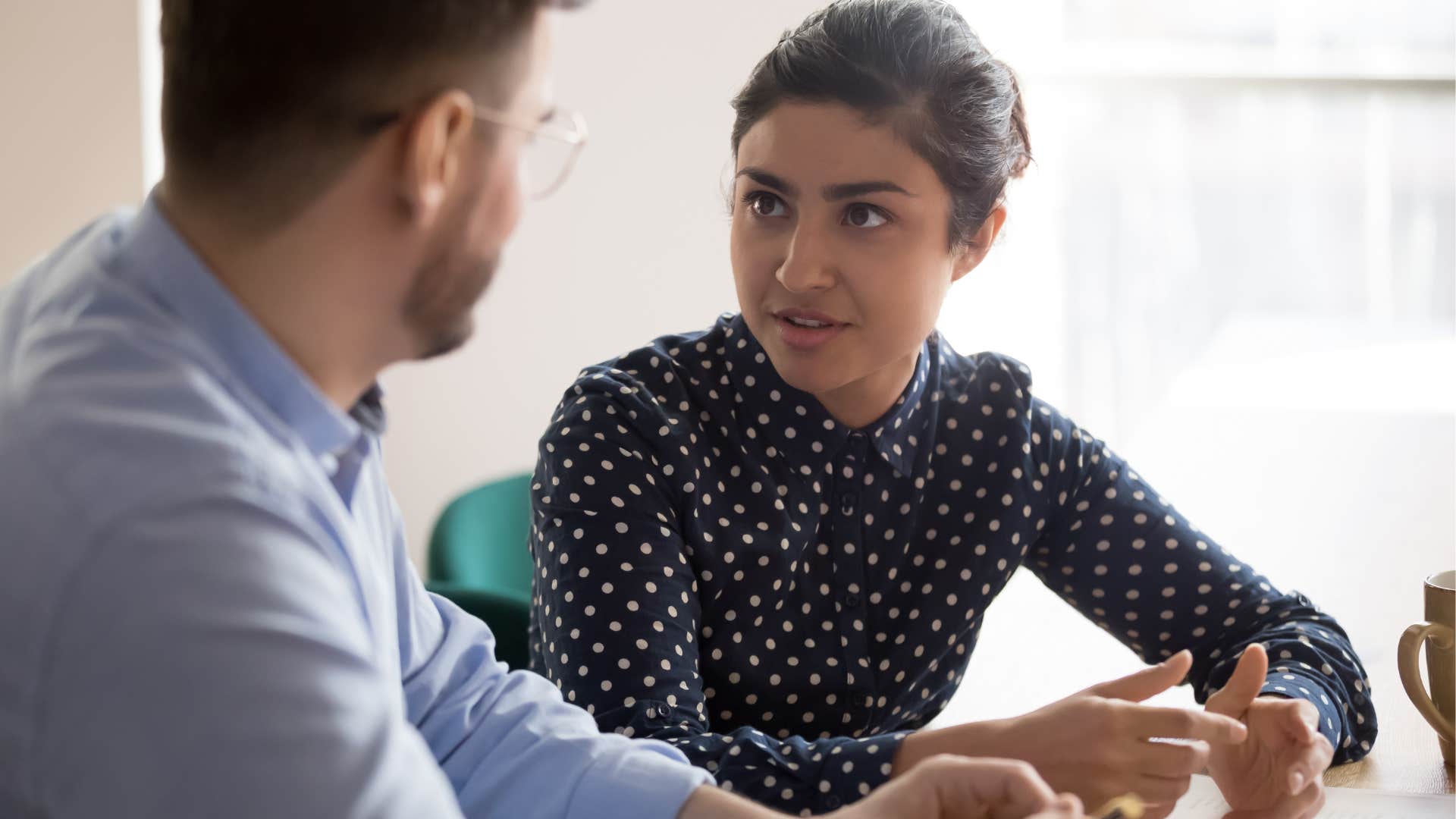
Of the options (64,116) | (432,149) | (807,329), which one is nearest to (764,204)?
(807,329)

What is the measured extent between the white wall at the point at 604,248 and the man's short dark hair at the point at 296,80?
→ 6.99 ft

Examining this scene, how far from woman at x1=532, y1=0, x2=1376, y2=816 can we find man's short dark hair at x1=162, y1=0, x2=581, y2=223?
0.62 meters

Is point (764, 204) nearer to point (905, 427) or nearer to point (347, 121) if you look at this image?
point (905, 427)

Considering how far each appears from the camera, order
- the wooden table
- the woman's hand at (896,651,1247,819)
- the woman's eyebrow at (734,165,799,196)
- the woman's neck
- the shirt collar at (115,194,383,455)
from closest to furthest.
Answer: the shirt collar at (115,194,383,455), the woman's hand at (896,651,1247,819), the wooden table, the woman's eyebrow at (734,165,799,196), the woman's neck

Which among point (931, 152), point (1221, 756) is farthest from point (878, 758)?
point (931, 152)

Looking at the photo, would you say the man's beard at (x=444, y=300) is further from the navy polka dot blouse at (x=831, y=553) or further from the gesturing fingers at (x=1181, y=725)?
the gesturing fingers at (x=1181, y=725)

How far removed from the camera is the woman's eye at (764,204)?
1496 millimetres

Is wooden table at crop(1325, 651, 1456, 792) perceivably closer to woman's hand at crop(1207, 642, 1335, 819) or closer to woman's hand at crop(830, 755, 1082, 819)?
woman's hand at crop(1207, 642, 1335, 819)

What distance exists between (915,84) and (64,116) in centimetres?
211

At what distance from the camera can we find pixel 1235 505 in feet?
9.80

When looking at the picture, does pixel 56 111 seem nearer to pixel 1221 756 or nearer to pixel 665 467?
pixel 665 467

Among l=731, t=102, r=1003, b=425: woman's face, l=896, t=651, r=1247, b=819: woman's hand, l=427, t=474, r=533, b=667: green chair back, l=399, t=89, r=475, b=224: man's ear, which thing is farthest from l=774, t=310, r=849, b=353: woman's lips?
l=427, t=474, r=533, b=667: green chair back

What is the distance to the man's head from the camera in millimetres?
802

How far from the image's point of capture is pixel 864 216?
1.48m
